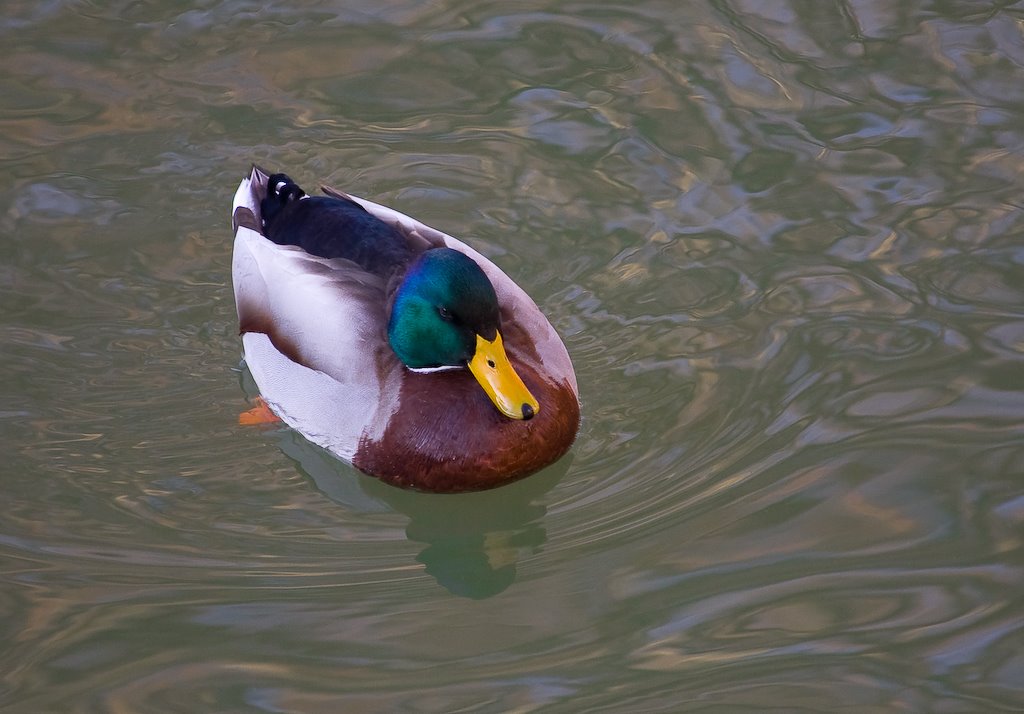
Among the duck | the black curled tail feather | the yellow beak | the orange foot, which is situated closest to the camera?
the yellow beak

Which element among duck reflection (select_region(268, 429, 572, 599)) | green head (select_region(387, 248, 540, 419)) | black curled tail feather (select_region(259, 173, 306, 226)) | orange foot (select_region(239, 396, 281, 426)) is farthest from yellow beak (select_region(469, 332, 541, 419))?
black curled tail feather (select_region(259, 173, 306, 226))

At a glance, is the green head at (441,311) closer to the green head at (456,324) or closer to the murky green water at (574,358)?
the green head at (456,324)

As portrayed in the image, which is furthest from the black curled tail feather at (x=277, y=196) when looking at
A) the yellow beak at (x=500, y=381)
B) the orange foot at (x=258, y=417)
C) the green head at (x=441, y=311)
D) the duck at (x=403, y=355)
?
the yellow beak at (x=500, y=381)

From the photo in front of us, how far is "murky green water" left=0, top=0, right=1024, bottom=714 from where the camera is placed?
13.7 ft

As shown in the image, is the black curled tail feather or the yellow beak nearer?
the yellow beak

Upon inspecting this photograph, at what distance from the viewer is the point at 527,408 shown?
182 inches

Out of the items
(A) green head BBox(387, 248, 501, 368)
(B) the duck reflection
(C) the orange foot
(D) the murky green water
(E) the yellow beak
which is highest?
(A) green head BBox(387, 248, 501, 368)

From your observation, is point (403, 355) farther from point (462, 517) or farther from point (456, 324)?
point (462, 517)

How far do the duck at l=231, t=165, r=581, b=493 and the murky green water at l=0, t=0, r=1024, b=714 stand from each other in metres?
0.19

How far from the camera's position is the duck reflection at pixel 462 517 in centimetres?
467

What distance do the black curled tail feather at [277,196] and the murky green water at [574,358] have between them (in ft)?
1.59

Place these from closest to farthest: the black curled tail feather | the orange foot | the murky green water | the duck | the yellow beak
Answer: the murky green water, the yellow beak, the duck, the orange foot, the black curled tail feather

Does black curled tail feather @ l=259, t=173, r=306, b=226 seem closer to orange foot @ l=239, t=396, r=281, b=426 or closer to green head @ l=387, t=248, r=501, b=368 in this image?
orange foot @ l=239, t=396, r=281, b=426

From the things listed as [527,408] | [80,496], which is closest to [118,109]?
[80,496]
